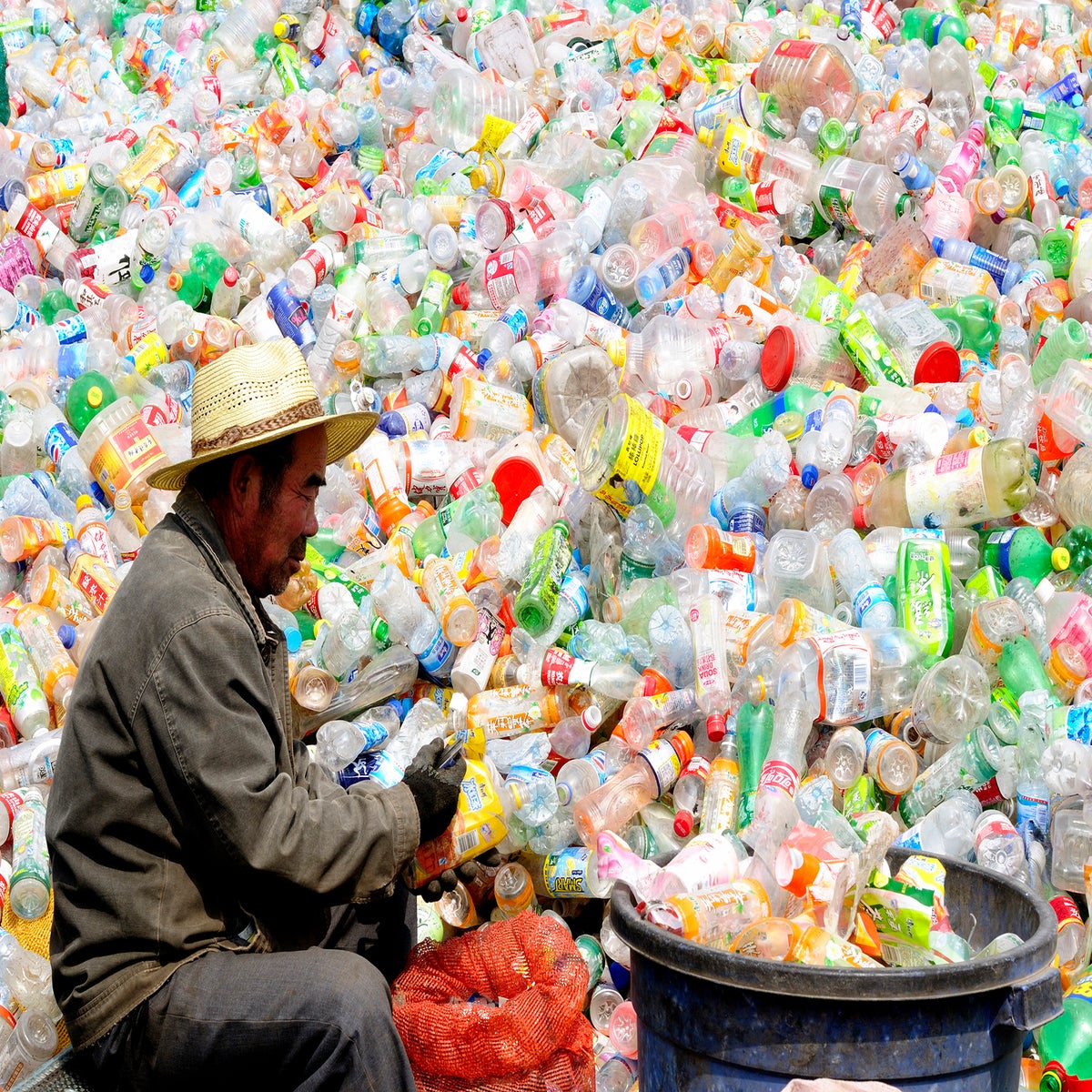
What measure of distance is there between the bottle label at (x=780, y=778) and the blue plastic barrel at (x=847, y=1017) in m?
0.72

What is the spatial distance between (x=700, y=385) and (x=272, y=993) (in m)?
2.68

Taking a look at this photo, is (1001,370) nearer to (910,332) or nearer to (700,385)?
(910,332)

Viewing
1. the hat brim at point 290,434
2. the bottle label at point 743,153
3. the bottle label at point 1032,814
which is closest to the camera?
the hat brim at point 290,434

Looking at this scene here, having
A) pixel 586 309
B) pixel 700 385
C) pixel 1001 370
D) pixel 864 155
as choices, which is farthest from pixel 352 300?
pixel 1001 370

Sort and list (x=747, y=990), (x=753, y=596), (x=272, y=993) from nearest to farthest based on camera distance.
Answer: (x=747, y=990) → (x=272, y=993) → (x=753, y=596)

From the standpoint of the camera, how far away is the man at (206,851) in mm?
2260

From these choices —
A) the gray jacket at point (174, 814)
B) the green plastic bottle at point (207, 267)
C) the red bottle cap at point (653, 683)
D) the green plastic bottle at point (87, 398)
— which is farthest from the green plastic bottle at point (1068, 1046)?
the green plastic bottle at point (207, 267)

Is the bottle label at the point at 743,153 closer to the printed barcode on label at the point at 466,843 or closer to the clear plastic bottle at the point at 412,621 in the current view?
the clear plastic bottle at the point at 412,621

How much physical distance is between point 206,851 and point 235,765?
200 mm

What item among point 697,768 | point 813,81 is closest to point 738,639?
point 697,768

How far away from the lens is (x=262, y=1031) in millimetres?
2250

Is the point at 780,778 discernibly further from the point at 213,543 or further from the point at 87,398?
the point at 87,398

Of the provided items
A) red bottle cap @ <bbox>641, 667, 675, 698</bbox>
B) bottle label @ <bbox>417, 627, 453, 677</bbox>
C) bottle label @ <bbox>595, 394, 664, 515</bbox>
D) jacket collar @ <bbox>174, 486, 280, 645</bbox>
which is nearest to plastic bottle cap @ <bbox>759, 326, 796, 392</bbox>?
bottle label @ <bbox>595, 394, 664, 515</bbox>

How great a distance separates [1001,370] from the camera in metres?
4.02
